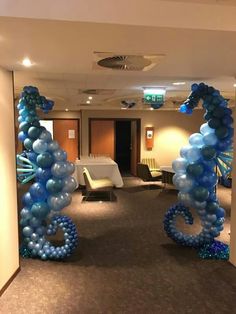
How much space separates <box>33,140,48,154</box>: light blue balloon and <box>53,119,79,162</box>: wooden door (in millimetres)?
7485

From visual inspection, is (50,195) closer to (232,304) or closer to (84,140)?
(232,304)

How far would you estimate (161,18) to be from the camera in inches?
78.4

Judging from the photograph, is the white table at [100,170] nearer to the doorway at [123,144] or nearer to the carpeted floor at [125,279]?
the carpeted floor at [125,279]

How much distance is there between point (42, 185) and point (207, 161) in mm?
2177

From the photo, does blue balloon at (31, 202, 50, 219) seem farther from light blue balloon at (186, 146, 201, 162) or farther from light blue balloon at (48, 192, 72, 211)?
light blue balloon at (186, 146, 201, 162)

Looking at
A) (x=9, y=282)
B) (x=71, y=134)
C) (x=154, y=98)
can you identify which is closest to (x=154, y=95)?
(x=154, y=98)

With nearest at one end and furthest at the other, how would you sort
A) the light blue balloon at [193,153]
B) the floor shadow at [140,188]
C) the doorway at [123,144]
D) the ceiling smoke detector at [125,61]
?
1. the ceiling smoke detector at [125,61]
2. the light blue balloon at [193,153]
3. the floor shadow at [140,188]
4. the doorway at [123,144]

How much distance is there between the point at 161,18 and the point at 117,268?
9.54ft

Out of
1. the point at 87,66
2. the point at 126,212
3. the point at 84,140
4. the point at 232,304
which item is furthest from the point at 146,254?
the point at 84,140

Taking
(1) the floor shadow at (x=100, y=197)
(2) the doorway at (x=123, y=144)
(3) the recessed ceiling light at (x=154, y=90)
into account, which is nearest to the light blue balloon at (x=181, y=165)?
(3) the recessed ceiling light at (x=154, y=90)

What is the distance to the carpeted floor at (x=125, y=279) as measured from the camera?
116 inches

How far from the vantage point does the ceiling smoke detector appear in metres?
2.79

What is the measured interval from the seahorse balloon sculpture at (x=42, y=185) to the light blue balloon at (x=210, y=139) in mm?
1778

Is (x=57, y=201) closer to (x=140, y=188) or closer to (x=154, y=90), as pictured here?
(x=154, y=90)
